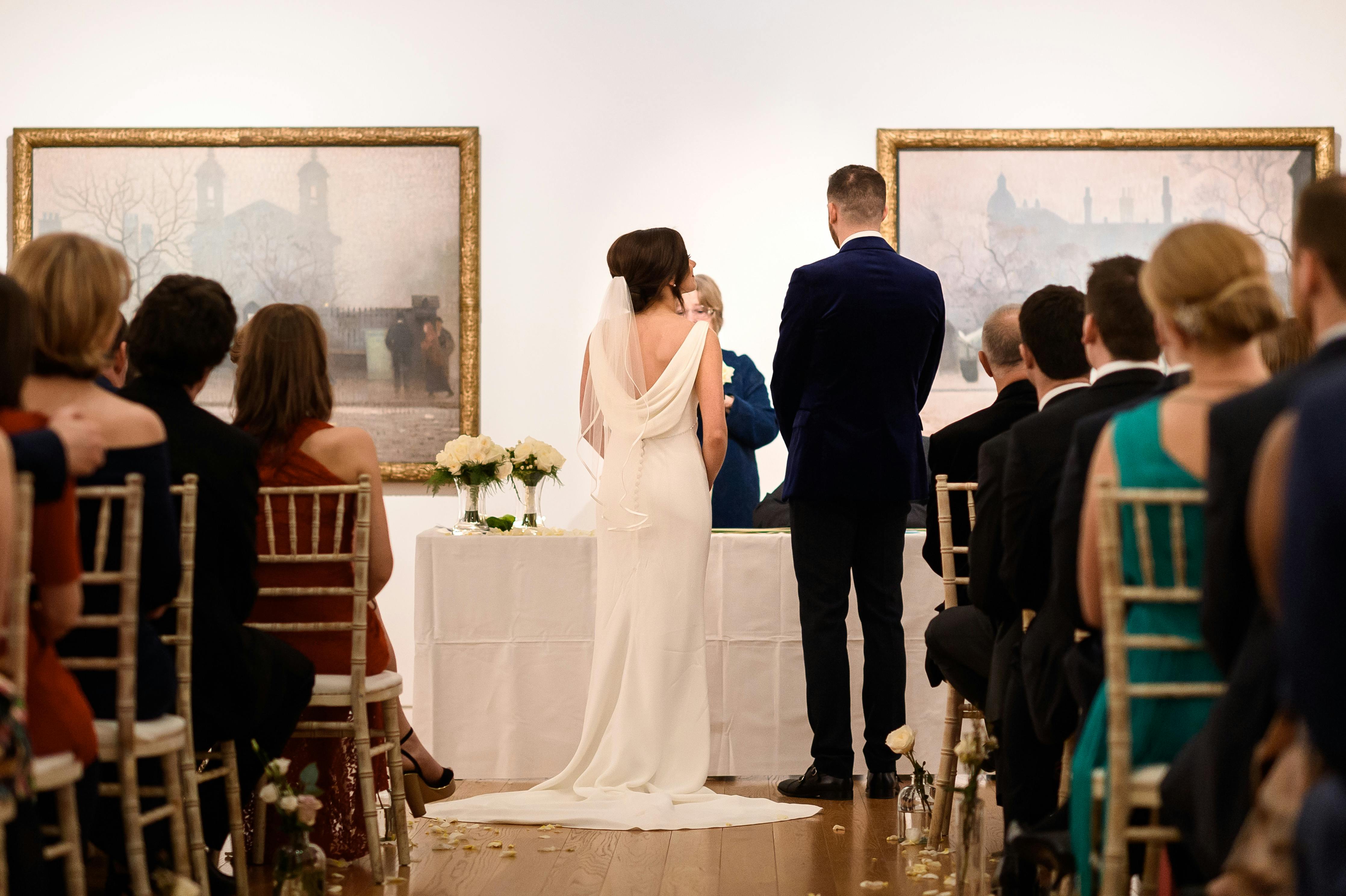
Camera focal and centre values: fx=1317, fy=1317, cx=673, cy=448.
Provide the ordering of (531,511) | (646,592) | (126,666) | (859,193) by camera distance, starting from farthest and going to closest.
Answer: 1. (531,511)
2. (859,193)
3. (646,592)
4. (126,666)

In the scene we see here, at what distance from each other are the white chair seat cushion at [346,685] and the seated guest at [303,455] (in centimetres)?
4

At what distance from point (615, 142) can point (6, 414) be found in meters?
4.31

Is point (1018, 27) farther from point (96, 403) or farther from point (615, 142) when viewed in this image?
point (96, 403)

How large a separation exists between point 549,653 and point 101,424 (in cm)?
227

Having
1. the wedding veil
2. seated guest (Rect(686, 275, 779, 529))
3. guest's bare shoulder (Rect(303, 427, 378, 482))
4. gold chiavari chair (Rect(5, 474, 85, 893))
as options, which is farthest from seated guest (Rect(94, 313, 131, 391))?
seated guest (Rect(686, 275, 779, 529))

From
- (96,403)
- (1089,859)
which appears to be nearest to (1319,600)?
(1089,859)

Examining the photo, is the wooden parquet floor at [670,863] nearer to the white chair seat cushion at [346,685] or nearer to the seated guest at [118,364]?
the white chair seat cushion at [346,685]

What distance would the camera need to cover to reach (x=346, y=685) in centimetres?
317

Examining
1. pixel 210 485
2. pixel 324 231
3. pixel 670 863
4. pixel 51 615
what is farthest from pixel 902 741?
pixel 324 231

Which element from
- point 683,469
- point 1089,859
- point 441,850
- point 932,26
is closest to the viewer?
point 1089,859

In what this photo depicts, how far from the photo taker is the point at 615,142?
239 inches

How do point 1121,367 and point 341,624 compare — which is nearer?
point 1121,367

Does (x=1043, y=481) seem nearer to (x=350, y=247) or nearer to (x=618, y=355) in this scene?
(x=618, y=355)

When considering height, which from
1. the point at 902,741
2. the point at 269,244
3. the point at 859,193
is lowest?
the point at 902,741
